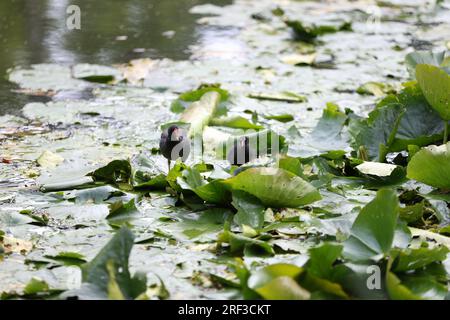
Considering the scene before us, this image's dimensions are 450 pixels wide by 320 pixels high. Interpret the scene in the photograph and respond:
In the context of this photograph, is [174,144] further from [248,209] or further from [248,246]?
[248,246]

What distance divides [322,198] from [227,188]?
234 mm

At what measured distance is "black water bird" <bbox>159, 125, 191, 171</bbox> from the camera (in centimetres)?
224

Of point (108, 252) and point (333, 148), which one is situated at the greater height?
point (108, 252)

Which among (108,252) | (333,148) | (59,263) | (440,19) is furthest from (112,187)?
(440,19)

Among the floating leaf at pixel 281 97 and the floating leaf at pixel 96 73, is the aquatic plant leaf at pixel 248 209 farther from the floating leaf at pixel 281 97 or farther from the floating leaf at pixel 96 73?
the floating leaf at pixel 96 73

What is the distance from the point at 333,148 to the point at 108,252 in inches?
46.9

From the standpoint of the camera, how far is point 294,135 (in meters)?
2.75

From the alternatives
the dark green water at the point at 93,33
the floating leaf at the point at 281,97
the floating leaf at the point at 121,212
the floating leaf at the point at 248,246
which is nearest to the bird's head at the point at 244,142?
the floating leaf at the point at 121,212

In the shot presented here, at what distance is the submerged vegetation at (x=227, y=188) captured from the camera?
161cm

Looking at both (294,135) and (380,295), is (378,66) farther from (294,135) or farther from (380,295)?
(380,295)

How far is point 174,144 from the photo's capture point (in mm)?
2248

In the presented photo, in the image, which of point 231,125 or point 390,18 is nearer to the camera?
point 231,125
